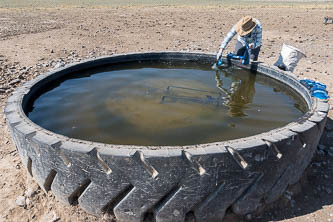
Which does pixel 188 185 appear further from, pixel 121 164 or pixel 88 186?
pixel 88 186

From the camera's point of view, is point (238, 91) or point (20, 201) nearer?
point (20, 201)

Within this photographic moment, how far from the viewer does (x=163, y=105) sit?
381cm

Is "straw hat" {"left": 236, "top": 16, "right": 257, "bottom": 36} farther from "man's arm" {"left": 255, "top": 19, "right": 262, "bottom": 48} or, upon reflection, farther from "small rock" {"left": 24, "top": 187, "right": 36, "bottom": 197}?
"small rock" {"left": 24, "top": 187, "right": 36, "bottom": 197}

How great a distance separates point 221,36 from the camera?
33.9 ft

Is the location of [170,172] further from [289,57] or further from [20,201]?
[289,57]

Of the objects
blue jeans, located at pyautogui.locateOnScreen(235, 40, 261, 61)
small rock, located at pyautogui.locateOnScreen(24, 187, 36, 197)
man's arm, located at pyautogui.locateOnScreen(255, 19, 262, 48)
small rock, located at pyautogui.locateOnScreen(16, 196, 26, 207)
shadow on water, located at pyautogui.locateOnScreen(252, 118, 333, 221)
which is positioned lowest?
small rock, located at pyautogui.locateOnScreen(16, 196, 26, 207)

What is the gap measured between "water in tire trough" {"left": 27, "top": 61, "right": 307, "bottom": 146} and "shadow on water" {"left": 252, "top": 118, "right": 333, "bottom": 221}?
0.66 metres

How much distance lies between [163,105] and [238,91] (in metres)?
1.45

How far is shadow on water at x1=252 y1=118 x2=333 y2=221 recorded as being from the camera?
8.31 feet

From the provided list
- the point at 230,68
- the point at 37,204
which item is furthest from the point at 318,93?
the point at 37,204

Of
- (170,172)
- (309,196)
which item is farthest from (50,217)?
(309,196)

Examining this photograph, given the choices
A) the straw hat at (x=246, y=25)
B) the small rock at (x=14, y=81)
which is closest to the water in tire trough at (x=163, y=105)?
the straw hat at (x=246, y=25)

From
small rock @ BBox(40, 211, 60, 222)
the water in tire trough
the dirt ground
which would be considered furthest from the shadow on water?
small rock @ BBox(40, 211, 60, 222)

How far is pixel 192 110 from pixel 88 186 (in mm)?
1836
